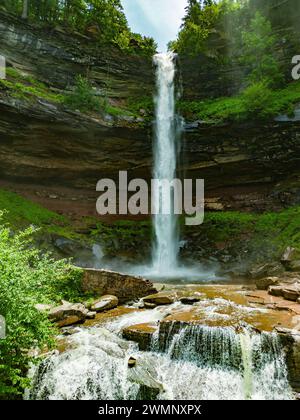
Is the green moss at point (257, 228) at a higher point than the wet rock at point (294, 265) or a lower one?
higher

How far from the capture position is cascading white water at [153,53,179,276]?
2116cm

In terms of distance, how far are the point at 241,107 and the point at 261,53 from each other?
14.7ft

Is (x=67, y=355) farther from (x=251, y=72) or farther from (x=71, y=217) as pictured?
(x=251, y=72)

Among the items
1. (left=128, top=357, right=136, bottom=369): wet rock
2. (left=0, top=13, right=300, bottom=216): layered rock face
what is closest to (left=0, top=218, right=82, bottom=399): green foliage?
(left=128, top=357, right=136, bottom=369): wet rock

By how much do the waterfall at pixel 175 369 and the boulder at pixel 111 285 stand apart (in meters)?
3.49

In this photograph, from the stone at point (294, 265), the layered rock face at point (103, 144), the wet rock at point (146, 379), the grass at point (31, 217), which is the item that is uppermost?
the layered rock face at point (103, 144)

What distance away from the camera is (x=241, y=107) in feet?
68.6

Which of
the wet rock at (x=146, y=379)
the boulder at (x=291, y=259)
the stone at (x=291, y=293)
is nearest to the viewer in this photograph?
the wet rock at (x=146, y=379)

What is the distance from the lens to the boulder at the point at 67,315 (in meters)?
8.84

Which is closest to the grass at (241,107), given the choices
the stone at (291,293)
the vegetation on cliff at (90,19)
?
the vegetation on cliff at (90,19)

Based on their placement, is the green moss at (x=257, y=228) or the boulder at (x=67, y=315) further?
the green moss at (x=257, y=228)

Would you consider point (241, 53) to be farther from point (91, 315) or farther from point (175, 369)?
point (175, 369)

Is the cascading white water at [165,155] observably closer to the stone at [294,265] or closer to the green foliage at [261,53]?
the green foliage at [261,53]
